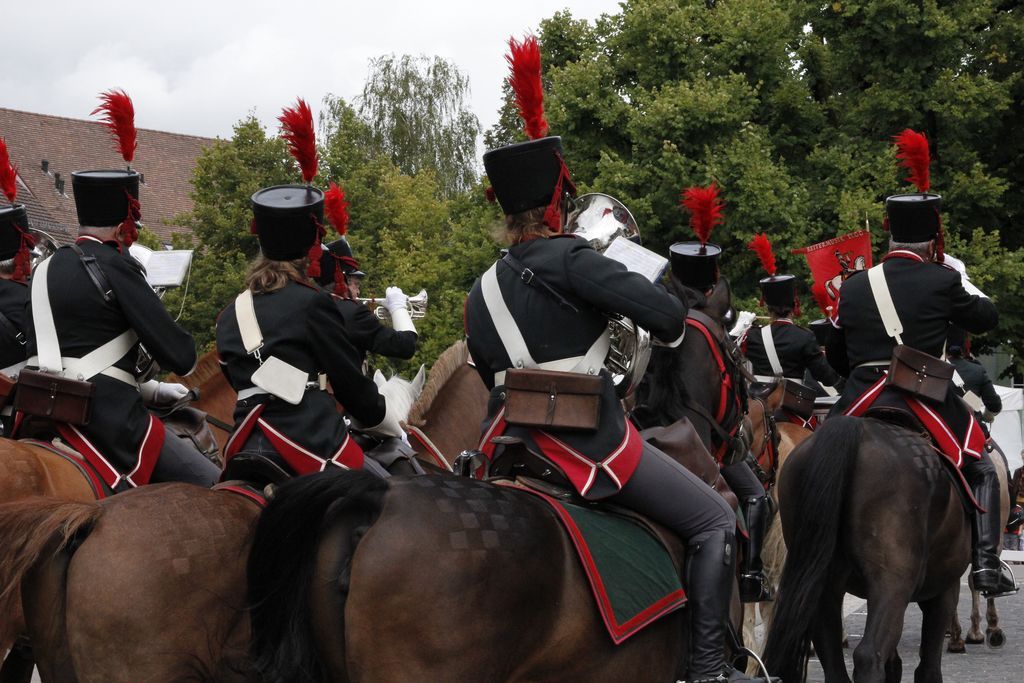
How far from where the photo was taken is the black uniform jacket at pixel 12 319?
7.56 metres

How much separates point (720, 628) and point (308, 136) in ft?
8.72

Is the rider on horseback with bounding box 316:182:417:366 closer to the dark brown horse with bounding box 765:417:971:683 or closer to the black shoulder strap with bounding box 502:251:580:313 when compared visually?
the black shoulder strap with bounding box 502:251:580:313

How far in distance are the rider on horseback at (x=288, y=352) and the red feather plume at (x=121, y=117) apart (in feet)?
3.67

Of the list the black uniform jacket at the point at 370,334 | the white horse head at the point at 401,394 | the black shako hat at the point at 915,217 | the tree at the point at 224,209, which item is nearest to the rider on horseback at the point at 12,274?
the black uniform jacket at the point at 370,334

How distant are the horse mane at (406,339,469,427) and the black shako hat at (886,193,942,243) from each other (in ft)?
9.01

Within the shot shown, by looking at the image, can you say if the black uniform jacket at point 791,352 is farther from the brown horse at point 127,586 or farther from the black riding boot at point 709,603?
the brown horse at point 127,586

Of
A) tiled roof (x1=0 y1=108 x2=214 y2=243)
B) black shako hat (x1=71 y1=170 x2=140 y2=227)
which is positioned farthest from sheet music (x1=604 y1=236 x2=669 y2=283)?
tiled roof (x1=0 y1=108 x2=214 y2=243)

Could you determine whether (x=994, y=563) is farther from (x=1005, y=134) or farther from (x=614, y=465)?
(x=1005, y=134)

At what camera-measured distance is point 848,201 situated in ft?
77.3

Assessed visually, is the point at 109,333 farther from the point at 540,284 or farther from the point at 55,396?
the point at 540,284

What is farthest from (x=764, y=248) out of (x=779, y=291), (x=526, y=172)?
(x=526, y=172)

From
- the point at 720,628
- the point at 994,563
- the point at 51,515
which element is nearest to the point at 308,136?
the point at 51,515

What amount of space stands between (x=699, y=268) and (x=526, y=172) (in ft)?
8.47

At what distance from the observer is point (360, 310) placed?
21.8 ft
